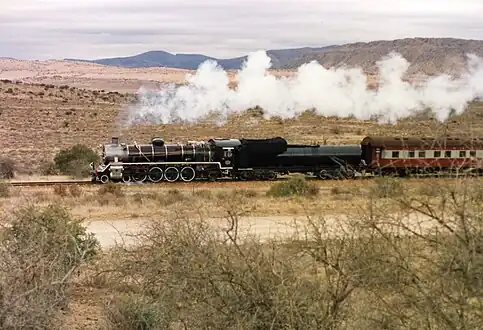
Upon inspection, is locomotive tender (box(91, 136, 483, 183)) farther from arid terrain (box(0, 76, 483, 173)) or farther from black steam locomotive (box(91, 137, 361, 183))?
arid terrain (box(0, 76, 483, 173))

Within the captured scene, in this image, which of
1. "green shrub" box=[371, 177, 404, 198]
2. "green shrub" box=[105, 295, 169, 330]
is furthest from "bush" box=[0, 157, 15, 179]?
"green shrub" box=[371, 177, 404, 198]

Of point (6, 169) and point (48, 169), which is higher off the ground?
point (6, 169)

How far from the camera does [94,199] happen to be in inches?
1260

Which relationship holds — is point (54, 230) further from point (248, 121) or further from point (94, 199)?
point (248, 121)

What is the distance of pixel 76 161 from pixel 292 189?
15398mm

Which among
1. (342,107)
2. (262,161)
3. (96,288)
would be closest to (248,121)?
(342,107)

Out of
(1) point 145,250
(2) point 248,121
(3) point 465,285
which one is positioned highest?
(3) point 465,285

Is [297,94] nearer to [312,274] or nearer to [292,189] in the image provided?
[292,189]

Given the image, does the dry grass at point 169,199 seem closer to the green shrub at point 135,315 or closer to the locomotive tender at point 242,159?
the locomotive tender at point 242,159

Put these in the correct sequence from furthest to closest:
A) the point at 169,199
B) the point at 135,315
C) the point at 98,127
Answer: the point at 98,127 < the point at 169,199 < the point at 135,315

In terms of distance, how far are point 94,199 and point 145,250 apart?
19.8m

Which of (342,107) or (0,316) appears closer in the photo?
(0,316)

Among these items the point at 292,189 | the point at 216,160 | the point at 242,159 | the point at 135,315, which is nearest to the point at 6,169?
the point at 216,160

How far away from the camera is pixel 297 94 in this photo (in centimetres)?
5878
